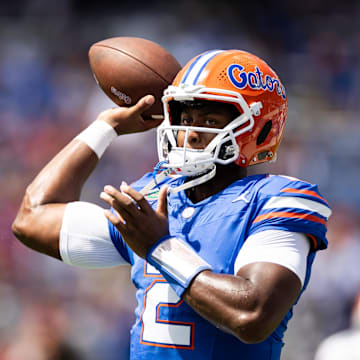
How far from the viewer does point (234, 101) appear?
5.82 ft

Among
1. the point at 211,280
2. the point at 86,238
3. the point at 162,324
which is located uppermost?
the point at 211,280

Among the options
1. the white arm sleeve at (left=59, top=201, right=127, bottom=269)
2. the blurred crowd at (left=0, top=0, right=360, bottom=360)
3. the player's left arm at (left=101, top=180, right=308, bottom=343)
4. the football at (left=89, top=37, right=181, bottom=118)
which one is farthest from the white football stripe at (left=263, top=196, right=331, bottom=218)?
the blurred crowd at (left=0, top=0, right=360, bottom=360)

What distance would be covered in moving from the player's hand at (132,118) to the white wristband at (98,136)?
0.07 feet

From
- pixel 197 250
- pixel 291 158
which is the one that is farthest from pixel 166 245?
pixel 291 158

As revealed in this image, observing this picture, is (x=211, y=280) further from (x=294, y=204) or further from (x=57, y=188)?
(x=57, y=188)

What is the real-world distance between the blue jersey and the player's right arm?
0.39 m

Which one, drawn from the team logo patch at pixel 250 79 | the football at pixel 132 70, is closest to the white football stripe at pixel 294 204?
the team logo patch at pixel 250 79

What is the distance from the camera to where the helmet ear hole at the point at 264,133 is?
190 cm

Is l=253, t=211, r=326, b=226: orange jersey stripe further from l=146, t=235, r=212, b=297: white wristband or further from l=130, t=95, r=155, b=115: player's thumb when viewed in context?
l=130, t=95, r=155, b=115: player's thumb

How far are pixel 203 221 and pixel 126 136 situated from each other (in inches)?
148

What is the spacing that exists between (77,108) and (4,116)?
2.53 feet

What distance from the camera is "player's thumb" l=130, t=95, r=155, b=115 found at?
205 centimetres

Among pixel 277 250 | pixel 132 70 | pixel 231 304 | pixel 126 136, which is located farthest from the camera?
pixel 126 136

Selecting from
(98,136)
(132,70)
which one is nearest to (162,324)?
(98,136)
